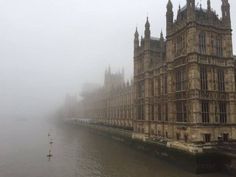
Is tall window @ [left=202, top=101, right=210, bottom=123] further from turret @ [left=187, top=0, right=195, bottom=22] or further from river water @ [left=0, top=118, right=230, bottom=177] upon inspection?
turret @ [left=187, top=0, right=195, bottom=22]

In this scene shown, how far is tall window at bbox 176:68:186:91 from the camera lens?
4653 centimetres

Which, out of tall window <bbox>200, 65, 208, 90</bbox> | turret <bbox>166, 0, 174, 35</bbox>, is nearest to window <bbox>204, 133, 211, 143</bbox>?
tall window <bbox>200, 65, 208, 90</bbox>

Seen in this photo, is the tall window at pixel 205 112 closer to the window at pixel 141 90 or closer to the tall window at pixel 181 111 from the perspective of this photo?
the tall window at pixel 181 111

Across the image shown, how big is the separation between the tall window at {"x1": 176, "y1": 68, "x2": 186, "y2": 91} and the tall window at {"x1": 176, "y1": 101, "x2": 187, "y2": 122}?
277 centimetres

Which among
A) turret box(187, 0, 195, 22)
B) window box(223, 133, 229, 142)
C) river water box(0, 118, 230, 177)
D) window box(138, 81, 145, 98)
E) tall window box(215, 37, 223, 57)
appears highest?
turret box(187, 0, 195, 22)

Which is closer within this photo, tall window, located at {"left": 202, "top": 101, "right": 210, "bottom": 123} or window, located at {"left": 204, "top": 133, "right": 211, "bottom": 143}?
window, located at {"left": 204, "top": 133, "right": 211, "bottom": 143}

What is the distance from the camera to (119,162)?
49.2m

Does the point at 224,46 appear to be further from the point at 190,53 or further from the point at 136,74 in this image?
the point at 136,74

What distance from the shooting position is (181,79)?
47.3 meters

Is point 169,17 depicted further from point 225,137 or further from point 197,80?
point 225,137

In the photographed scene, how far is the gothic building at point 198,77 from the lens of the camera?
4350 cm

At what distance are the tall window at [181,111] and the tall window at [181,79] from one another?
2.77 m

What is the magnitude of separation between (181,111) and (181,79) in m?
5.98

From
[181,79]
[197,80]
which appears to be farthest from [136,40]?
[197,80]
